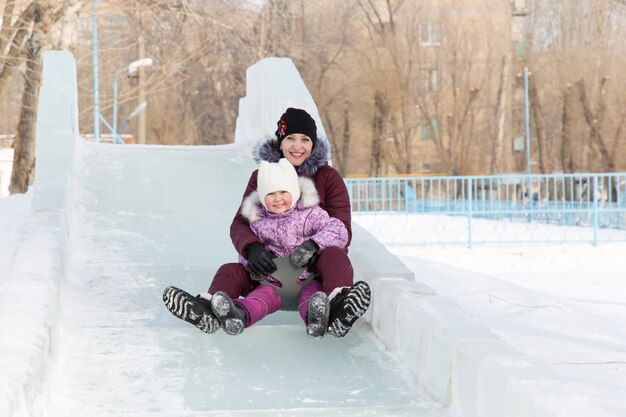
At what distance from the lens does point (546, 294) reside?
1286 cm

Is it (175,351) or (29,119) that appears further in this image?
(29,119)

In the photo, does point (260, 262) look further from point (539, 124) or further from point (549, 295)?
point (539, 124)

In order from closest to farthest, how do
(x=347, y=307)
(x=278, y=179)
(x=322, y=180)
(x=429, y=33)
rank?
(x=347, y=307) < (x=278, y=179) < (x=322, y=180) < (x=429, y=33)

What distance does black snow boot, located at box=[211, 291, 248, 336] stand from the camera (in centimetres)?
425

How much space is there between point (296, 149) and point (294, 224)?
1.67 ft

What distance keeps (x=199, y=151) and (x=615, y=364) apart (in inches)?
175

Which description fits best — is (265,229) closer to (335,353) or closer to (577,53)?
(335,353)

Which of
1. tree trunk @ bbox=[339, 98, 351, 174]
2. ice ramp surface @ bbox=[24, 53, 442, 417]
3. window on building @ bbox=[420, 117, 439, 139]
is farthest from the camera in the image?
window on building @ bbox=[420, 117, 439, 139]

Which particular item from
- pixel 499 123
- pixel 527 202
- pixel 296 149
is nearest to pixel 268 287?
pixel 296 149

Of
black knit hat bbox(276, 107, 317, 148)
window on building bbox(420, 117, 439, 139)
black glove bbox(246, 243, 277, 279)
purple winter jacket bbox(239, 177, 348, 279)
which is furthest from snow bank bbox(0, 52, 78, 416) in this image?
window on building bbox(420, 117, 439, 139)

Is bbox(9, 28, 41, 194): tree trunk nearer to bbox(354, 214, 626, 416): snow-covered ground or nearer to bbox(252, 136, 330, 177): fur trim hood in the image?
bbox(354, 214, 626, 416): snow-covered ground

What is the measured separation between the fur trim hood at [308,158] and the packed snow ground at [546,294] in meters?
1.50

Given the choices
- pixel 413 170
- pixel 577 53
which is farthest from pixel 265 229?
pixel 413 170

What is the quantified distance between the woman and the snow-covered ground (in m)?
2.36
